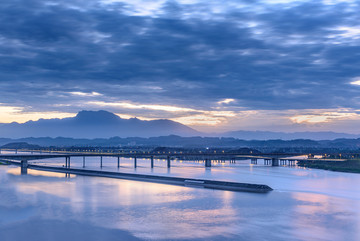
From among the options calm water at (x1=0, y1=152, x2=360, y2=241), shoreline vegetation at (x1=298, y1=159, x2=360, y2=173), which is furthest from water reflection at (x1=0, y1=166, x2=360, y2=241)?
shoreline vegetation at (x1=298, y1=159, x2=360, y2=173)

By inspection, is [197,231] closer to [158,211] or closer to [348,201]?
[158,211]

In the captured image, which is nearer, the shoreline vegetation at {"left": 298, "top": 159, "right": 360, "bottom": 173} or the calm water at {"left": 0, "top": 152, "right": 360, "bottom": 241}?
the calm water at {"left": 0, "top": 152, "right": 360, "bottom": 241}

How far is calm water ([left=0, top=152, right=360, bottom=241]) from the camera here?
116ft

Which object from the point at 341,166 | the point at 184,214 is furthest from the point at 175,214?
the point at 341,166

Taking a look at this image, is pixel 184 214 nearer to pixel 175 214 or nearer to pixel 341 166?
pixel 175 214

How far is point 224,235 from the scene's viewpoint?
115ft

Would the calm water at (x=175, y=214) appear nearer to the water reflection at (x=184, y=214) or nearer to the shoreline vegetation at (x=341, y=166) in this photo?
A: the water reflection at (x=184, y=214)

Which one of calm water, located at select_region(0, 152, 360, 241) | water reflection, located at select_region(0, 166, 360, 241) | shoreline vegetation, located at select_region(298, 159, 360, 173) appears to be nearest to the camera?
calm water, located at select_region(0, 152, 360, 241)

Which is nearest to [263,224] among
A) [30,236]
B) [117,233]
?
[117,233]

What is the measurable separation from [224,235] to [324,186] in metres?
49.5

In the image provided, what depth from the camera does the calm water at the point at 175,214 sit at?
3531cm

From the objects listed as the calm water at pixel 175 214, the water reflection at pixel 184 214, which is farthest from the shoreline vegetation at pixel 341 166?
the water reflection at pixel 184 214

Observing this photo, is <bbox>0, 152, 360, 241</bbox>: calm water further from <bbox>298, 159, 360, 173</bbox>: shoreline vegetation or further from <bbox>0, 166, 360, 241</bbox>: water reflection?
<bbox>298, 159, 360, 173</bbox>: shoreline vegetation

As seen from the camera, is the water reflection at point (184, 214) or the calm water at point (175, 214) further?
the water reflection at point (184, 214)
